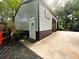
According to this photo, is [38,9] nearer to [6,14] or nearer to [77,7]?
[6,14]

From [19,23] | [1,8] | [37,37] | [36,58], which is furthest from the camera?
[1,8]

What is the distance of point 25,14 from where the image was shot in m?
11.1

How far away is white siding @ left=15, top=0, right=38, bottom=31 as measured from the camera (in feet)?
32.4

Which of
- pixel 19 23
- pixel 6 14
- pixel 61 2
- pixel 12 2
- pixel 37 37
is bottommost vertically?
pixel 37 37

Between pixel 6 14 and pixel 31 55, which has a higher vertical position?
pixel 6 14

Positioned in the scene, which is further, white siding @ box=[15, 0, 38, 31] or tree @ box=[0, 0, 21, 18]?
tree @ box=[0, 0, 21, 18]

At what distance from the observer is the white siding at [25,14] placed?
32.4ft

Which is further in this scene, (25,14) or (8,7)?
(8,7)

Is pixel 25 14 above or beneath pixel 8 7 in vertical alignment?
beneath

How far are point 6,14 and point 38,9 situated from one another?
6.23 metres

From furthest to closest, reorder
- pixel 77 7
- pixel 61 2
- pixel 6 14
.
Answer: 1. pixel 61 2
2. pixel 77 7
3. pixel 6 14

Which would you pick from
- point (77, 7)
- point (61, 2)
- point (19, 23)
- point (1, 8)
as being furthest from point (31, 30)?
point (61, 2)

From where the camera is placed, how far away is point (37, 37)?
9.54 meters

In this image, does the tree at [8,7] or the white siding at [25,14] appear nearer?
the white siding at [25,14]
